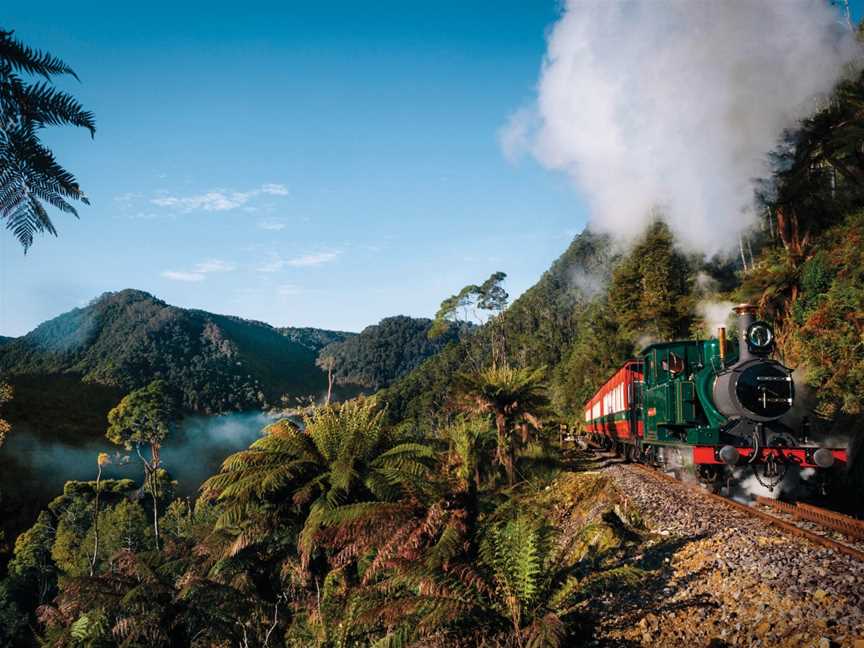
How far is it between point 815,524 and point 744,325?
11.2ft

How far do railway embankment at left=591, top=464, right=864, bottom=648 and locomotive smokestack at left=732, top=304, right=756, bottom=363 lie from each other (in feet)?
9.51

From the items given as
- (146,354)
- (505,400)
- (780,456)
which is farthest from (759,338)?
(146,354)

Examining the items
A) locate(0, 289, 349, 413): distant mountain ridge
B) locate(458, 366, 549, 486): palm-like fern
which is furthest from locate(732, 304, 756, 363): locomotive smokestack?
locate(0, 289, 349, 413): distant mountain ridge

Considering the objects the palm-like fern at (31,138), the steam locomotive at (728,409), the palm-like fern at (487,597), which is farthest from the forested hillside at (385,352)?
the palm-like fern at (31,138)

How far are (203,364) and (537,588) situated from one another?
164 metres

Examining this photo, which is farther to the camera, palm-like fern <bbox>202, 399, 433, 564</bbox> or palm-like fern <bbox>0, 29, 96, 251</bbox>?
palm-like fern <bbox>202, 399, 433, 564</bbox>

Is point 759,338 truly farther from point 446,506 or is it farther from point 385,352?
point 385,352

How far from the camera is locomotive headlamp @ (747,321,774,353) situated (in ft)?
32.2

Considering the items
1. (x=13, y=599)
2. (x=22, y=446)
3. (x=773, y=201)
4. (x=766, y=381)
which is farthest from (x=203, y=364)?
(x=766, y=381)

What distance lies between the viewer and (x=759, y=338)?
32.5 ft

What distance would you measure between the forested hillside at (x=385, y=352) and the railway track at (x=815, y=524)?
434ft

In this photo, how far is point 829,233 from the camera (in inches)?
892

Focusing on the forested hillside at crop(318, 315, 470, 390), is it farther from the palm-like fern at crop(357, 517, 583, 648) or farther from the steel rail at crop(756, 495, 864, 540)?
the palm-like fern at crop(357, 517, 583, 648)

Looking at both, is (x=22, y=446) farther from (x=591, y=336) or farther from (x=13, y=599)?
(x=591, y=336)
